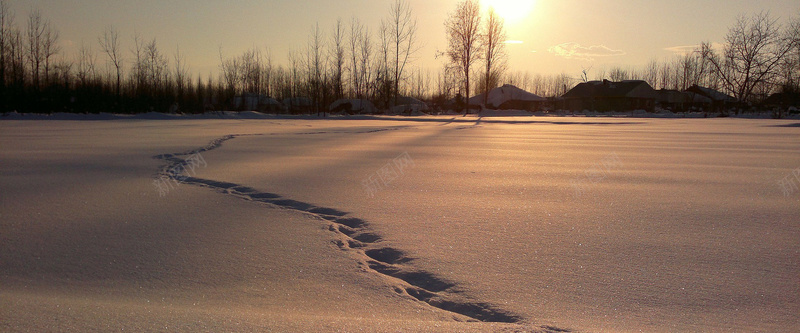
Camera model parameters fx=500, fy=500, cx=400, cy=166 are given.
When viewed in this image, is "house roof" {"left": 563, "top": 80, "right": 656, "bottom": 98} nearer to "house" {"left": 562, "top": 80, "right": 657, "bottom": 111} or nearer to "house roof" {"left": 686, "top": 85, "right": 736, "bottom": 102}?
"house" {"left": 562, "top": 80, "right": 657, "bottom": 111}

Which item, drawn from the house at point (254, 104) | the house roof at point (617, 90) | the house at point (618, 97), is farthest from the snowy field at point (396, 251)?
the house roof at point (617, 90)

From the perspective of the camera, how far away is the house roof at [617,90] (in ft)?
148

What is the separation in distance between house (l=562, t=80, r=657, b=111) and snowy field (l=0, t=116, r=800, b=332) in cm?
4408

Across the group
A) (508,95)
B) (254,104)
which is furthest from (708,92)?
(254,104)

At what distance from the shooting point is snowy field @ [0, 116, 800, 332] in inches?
54.4

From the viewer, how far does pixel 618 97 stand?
45.6 meters

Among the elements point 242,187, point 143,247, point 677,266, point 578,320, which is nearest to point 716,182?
point 677,266

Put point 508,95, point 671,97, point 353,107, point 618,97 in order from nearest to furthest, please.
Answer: point 353,107, point 618,97, point 671,97, point 508,95

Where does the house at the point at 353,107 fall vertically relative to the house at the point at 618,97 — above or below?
below

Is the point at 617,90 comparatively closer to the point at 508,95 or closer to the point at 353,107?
the point at 508,95

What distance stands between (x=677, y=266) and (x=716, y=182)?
2317 mm

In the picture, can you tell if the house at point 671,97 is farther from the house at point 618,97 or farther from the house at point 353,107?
the house at point 353,107

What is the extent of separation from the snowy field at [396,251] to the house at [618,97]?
4408cm

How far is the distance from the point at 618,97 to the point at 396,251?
48.3 meters
